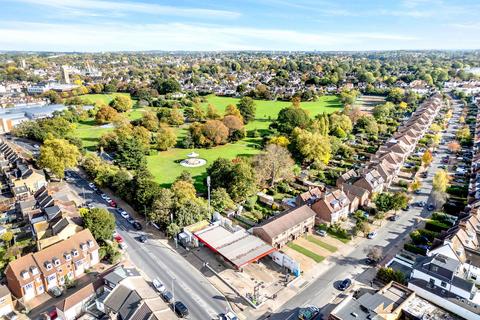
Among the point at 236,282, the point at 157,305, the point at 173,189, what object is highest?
the point at 173,189

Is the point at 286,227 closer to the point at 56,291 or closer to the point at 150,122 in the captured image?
the point at 56,291

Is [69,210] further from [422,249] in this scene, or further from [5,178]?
[422,249]

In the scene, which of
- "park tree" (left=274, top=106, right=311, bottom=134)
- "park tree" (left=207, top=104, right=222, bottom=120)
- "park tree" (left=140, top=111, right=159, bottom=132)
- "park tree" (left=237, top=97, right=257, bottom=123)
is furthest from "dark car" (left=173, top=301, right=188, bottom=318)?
"park tree" (left=237, top=97, right=257, bottom=123)

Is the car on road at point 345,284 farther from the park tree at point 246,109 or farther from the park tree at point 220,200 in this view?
the park tree at point 246,109

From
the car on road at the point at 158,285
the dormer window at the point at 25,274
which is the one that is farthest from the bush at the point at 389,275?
the dormer window at the point at 25,274

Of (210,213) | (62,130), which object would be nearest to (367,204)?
(210,213)

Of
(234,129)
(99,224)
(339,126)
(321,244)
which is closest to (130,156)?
(99,224)

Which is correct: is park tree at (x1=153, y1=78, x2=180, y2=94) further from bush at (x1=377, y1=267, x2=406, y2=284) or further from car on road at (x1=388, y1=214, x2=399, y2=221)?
bush at (x1=377, y1=267, x2=406, y2=284)
